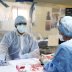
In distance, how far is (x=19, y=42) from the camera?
2941mm

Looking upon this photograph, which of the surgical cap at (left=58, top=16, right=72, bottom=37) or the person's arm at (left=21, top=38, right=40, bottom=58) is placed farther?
the person's arm at (left=21, top=38, right=40, bottom=58)

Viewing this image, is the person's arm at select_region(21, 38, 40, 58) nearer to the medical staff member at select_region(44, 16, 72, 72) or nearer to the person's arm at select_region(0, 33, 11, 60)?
the person's arm at select_region(0, 33, 11, 60)

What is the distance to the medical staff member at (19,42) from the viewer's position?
2893 mm

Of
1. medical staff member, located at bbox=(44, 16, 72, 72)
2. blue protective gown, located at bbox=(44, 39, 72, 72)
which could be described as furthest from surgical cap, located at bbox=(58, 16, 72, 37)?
blue protective gown, located at bbox=(44, 39, 72, 72)

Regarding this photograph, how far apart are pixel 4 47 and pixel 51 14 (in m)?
1.03

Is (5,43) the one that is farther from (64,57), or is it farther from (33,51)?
(64,57)

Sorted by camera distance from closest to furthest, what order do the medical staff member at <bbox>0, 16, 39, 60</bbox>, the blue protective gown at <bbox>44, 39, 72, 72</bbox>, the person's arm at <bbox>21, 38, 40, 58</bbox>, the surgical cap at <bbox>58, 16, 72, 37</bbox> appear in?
the blue protective gown at <bbox>44, 39, 72, 72</bbox> → the surgical cap at <bbox>58, 16, 72, 37</bbox> → the person's arm at <bbox>21, 38, 40, 58</bbox> → the medical staff member at <bbox>0, 16, 39, 60</bbox>

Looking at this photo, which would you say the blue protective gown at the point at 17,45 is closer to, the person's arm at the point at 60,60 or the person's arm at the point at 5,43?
the person's arm at the point at 5,43

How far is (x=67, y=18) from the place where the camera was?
1.91 metres

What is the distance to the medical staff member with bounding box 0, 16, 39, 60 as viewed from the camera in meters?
2.89

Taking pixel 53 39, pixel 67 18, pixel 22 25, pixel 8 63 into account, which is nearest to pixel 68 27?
pixel 67 18

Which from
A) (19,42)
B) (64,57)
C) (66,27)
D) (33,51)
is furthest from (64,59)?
(19,42)

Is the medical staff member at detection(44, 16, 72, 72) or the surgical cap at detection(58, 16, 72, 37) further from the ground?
the surgical cap at detection(58, 16, 72, 37)

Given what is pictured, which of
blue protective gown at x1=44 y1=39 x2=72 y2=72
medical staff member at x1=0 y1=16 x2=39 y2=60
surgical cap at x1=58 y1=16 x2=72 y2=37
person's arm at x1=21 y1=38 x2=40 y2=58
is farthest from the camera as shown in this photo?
medical staff member at x1=0 y1=16 x2=39 y2=60
